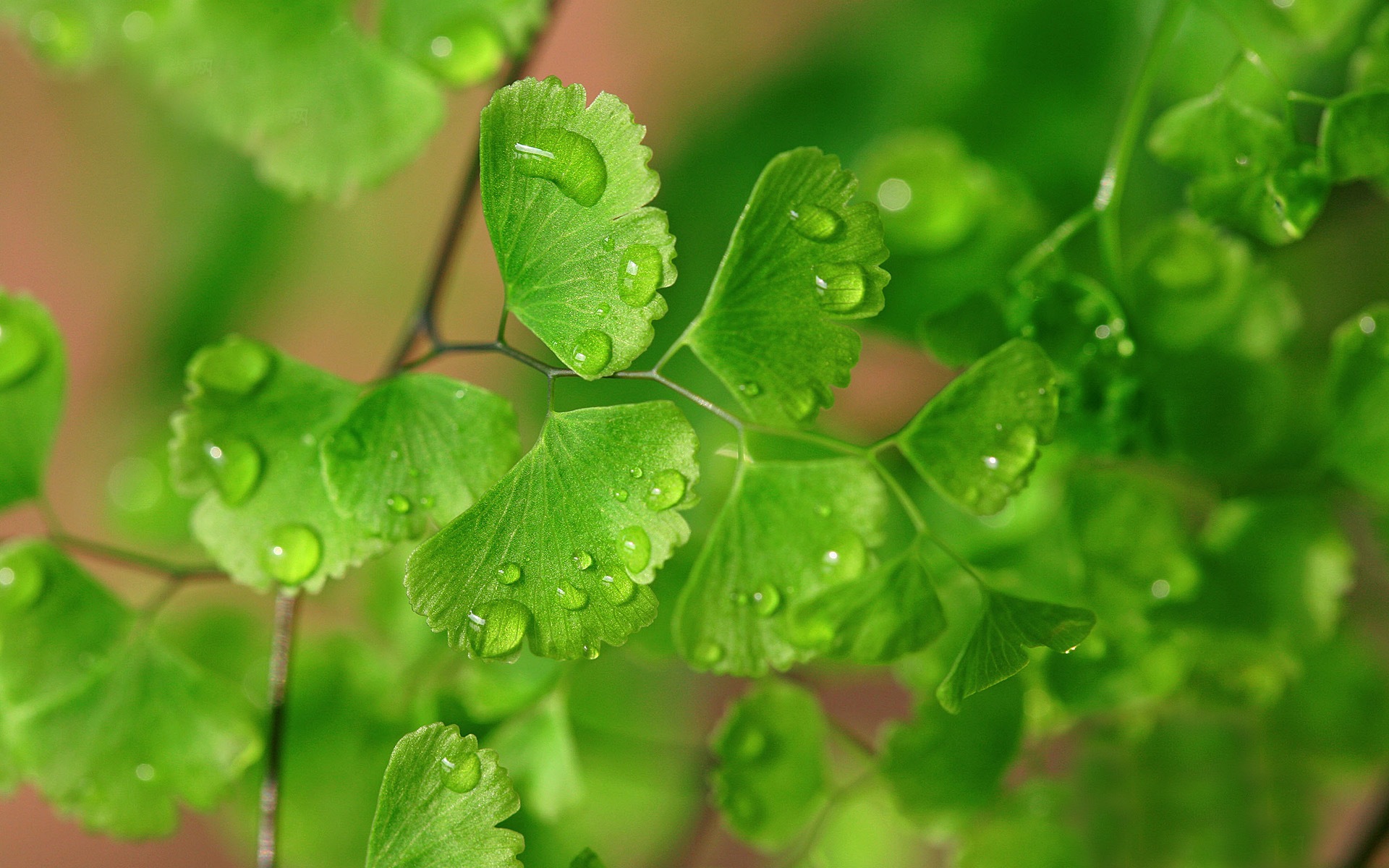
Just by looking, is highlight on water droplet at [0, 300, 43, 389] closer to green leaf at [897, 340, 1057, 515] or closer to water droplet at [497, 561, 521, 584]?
water droplet at [497, 561, 521, 584]

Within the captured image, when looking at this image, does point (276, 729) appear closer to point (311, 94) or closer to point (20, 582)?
point (20, 582)

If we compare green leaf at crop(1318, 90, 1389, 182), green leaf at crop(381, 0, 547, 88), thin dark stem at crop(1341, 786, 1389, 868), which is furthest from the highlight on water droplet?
thin dark stem at crop(1341, 786, 1389, 868)

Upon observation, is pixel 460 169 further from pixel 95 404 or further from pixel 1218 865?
pixel 1218 865

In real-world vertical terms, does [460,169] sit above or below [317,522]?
below

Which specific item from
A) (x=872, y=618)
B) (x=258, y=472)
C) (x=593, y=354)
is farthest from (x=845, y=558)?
(x=258, y=472)

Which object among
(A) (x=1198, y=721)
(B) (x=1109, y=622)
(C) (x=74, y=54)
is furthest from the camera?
(A) (x=1198, y=721)

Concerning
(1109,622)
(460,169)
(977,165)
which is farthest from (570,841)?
(460,169)
